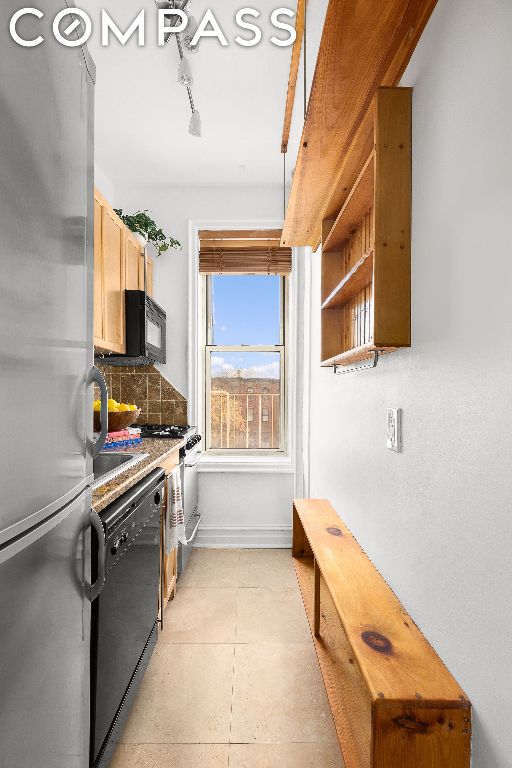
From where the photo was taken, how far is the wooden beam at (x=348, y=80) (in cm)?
119

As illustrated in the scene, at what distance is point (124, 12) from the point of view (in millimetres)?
2105

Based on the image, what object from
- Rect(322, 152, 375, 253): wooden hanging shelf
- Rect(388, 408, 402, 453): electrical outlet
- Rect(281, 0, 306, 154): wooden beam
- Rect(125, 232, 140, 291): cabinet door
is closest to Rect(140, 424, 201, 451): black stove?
Rect(125, 232, 140, 291): cabinet door

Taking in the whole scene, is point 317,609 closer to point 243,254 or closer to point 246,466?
point 246,466

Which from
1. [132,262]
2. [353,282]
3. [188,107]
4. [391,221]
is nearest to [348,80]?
[391,221]

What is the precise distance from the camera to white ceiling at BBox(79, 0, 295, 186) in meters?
2.25

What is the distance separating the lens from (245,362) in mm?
4055

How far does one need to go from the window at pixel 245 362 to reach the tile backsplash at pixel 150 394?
1.03ft

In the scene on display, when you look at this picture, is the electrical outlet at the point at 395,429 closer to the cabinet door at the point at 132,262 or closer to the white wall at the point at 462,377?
the white wall at the point at 462,377

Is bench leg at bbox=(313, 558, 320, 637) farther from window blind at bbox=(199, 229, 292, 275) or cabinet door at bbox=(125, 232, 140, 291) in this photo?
window blind at bbox=(199, 229, 292, 275)

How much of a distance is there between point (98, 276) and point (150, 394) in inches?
58.1

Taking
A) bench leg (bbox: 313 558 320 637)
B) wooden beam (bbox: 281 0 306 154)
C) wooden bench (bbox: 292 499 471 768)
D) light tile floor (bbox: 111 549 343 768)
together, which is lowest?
light tile floor (bbox: 111 549 343 768)

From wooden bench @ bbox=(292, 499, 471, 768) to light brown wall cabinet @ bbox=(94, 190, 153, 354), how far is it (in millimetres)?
1579

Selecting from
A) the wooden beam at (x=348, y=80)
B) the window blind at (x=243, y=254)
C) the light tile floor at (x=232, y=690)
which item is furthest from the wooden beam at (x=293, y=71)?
the light tile floor at (x=232, y=690)

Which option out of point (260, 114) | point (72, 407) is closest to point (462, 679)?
point (72, 407)
